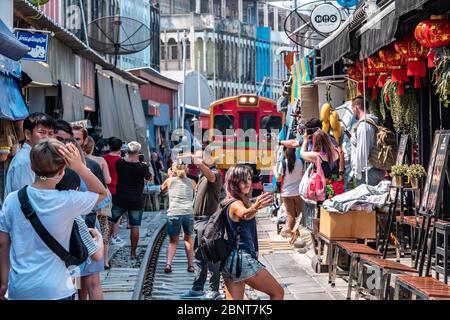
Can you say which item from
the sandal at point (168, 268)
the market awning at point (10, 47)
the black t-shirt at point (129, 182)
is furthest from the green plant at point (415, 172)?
the market awning at point (10, 47)

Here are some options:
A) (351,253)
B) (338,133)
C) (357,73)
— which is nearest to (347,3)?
(357,73)

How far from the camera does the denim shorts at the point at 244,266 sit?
8.05 m

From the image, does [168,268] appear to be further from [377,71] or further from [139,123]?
[139,123]

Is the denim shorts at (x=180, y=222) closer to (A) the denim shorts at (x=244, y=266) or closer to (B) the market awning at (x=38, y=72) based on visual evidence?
(B) the market awning at (x=38, y=72)

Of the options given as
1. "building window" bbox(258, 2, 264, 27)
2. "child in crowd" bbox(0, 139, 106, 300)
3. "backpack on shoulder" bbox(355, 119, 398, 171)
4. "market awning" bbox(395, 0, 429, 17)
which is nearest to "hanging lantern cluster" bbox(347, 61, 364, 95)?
"backpack on shoulder" bbox(355, 119, 398, 171)

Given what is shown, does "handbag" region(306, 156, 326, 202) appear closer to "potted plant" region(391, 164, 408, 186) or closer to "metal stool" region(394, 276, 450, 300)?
"potted plant" region(391, 164, 408, 186)

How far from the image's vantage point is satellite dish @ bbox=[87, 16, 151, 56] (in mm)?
22344

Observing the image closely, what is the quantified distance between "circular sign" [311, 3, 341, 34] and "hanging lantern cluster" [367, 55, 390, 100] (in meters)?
4.23

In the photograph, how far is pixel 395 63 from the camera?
12.3m

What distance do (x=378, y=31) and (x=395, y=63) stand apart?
42.2 inches

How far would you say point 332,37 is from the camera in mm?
14648

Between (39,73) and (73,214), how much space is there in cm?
1102

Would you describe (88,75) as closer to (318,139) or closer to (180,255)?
(180,255)
